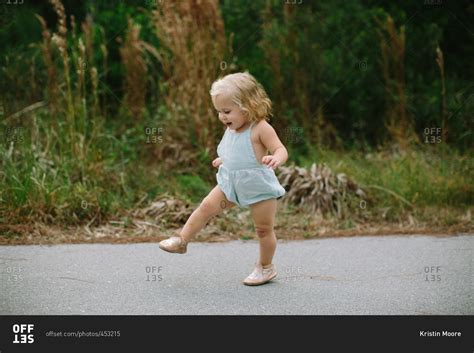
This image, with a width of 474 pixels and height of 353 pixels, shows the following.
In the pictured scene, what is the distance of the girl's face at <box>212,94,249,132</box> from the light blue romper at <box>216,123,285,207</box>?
0.23 feet

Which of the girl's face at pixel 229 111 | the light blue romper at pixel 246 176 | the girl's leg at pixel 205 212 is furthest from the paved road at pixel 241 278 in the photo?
the girl's face at pixel 229 111

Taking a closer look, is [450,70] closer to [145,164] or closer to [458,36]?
[458,36]

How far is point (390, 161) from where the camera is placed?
6.05 m

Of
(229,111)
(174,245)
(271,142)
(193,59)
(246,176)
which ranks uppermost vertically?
(193,59)

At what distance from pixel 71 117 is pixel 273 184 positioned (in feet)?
8.23

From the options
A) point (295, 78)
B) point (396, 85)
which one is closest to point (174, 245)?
point (295, 78)

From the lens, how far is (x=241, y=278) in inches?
145

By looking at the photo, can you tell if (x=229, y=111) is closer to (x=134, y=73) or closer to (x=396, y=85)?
(x=134, y=73)

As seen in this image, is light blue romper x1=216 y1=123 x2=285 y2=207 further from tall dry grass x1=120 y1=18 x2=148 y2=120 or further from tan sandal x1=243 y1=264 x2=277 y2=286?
tall dry grass x1=120 y1=18 x2=148 y2=120

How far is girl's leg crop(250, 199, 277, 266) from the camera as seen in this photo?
11.4 ft
